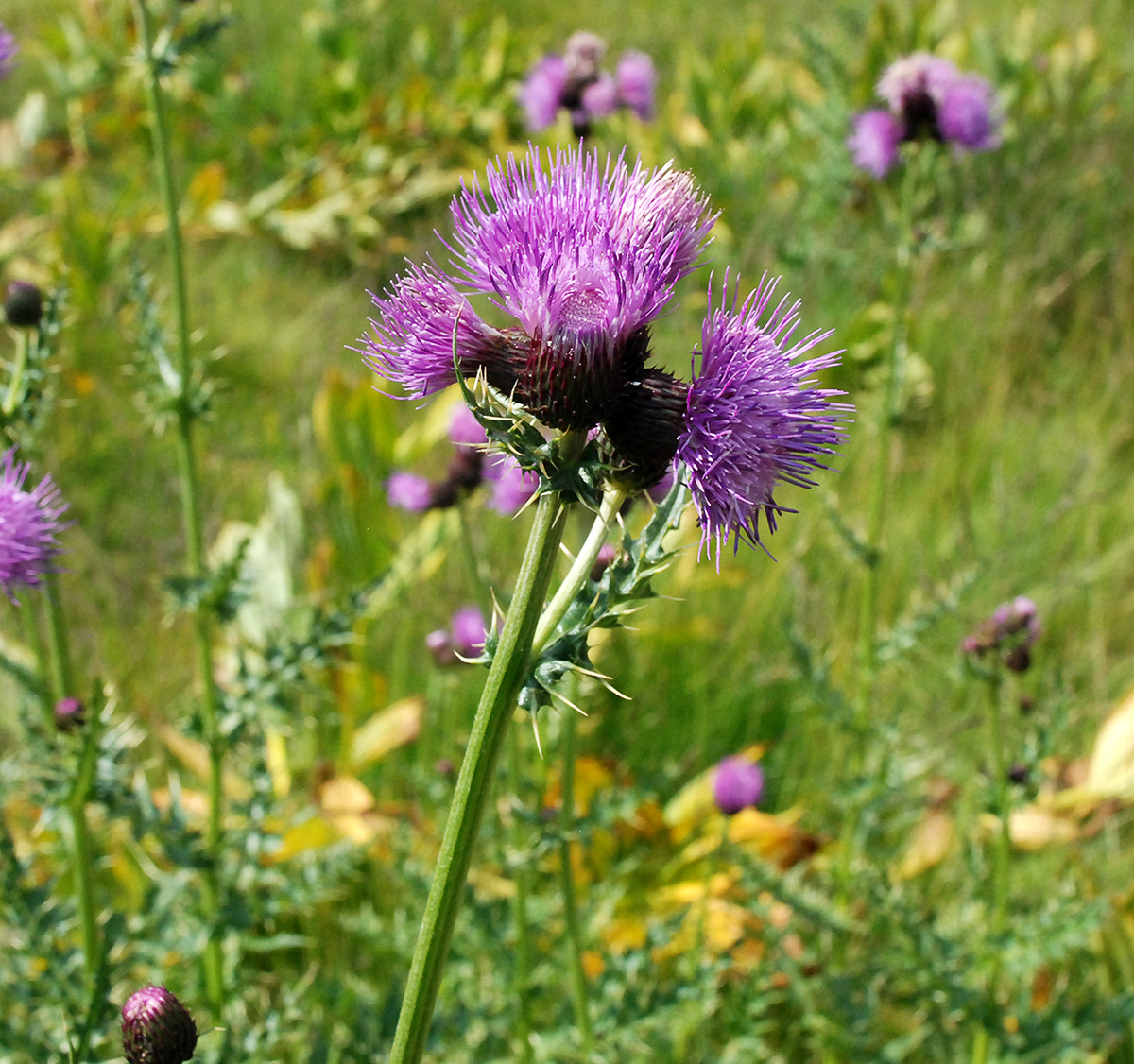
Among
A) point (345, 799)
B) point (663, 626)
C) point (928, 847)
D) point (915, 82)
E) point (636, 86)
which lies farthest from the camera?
point (636, 86)

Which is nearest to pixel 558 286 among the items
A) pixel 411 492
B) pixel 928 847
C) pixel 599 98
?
pixel 411 492

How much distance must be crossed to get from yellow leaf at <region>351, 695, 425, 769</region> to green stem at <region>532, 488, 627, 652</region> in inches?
71.0

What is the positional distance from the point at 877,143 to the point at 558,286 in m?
1.97

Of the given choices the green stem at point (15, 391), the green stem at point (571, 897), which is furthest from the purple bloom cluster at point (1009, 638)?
the green stem at point (15, 391)

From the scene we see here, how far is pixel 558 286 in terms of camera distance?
105cm

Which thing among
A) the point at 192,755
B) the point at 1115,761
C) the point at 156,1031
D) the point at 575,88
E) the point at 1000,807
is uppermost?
the point at 575,88

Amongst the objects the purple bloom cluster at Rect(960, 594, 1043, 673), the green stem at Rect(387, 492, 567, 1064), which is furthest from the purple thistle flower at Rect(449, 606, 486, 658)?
the green stem at Rect(387, 492, 567, 1064)

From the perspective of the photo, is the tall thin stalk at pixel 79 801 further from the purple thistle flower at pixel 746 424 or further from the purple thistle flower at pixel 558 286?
the purple thistle flower at pixel 746 424

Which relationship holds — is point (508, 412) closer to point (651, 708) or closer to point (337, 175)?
point (651, 708)

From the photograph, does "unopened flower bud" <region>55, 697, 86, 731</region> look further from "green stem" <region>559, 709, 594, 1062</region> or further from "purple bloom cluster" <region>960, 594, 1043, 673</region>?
"purple bloom cluster" <region>960, 594, 1043, 673</region>

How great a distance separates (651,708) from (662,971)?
29.3 inches

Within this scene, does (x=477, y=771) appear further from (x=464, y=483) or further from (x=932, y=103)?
(x=932, y=103)

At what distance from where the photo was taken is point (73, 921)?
1.99m

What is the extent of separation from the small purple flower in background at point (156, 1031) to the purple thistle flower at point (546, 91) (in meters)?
2.70
